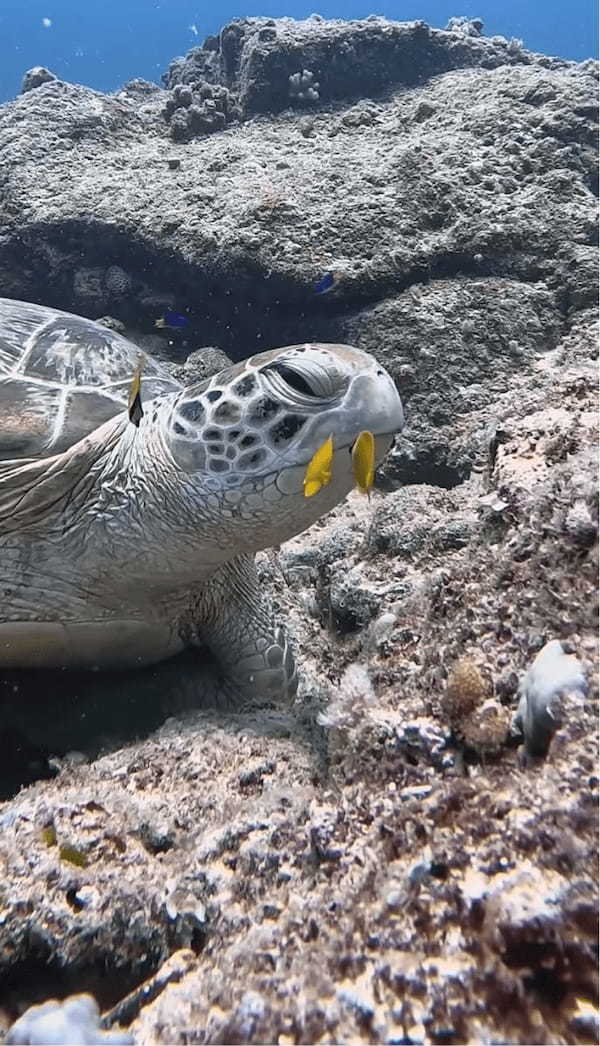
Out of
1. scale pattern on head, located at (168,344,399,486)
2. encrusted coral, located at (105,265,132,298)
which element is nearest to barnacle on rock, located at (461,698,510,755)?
scale pattern on head, located at (168,344,399,486)

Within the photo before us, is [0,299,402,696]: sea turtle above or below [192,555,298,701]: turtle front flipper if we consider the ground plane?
above

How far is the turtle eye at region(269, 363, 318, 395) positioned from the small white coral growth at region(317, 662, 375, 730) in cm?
67

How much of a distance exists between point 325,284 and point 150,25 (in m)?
76.2

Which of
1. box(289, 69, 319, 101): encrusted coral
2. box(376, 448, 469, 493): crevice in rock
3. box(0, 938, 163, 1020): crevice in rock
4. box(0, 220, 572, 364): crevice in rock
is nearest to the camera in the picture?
box(0, 938, 163, 1020): crevice in rock

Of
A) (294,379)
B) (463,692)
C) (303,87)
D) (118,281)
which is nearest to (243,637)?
(294,379)

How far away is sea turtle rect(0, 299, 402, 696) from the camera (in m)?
1.46

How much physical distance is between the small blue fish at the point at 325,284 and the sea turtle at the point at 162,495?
1418mm

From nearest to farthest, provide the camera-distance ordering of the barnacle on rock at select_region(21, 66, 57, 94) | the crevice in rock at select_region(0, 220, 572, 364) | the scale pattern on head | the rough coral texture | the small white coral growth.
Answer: the rough coral texture < the small white coral growth < the scale pattern on head < the crevice in rock at select_region(0, 220, 572, 364) < the barnacle on rock at select_region(21, 66, 57, 94)

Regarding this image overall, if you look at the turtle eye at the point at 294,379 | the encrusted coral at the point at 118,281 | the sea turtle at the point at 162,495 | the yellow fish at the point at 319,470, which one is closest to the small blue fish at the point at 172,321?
the encrusted coral at the point at 118,281

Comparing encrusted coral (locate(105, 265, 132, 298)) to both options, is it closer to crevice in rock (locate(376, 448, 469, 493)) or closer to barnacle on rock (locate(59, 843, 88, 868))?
crevice in rock (locate(376, 448, 469, 493))

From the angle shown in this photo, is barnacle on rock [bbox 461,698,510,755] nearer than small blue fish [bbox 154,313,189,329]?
Yes

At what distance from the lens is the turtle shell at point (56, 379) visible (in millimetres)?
1771

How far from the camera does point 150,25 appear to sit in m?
60.2

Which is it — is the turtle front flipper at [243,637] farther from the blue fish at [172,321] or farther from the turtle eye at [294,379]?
the blue fish at [172,321]
